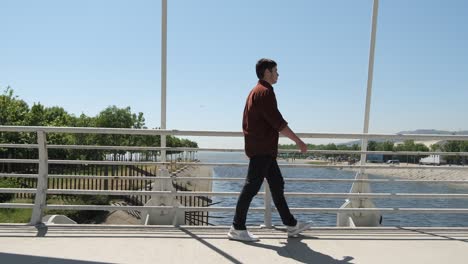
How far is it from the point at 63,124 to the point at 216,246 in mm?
51751

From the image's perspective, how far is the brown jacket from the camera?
13.5ft

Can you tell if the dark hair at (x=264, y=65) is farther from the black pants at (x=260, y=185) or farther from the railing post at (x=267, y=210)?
the railing post at (x=267, y=210)

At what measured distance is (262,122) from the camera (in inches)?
167

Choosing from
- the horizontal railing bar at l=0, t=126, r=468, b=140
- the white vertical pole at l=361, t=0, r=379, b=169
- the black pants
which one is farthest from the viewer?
the white vertical pole at l=361, t=0, r=379, b=169

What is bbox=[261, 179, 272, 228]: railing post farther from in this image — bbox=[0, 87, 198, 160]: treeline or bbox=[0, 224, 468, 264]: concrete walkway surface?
bbox=[0, 87, 198, 160]: treeline

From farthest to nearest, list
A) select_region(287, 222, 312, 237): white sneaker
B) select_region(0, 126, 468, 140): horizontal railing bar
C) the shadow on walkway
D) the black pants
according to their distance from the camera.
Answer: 1. select_region(0, 126, 468, 140): horizontal railing bar
2. select_region(287, 222, 312, 237): white sneaker
3. the black pants
4. the shadow on walkway

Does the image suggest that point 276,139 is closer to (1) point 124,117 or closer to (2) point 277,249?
(2) point 277,249

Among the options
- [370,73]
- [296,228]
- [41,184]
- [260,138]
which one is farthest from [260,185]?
[41,184]

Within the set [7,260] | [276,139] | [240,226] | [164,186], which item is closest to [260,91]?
[276,139]

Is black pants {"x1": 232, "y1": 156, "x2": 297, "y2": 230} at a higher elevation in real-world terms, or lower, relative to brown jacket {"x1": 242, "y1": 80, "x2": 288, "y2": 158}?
lower

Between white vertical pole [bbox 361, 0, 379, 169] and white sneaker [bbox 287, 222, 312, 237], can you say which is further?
white vertical pole [bbox 361, 0, 379, 169]

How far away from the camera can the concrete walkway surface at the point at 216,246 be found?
368 cm

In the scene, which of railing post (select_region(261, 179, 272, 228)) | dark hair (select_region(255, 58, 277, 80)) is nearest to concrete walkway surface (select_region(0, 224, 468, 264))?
railing post (select_region(261, 179, 272, 228))

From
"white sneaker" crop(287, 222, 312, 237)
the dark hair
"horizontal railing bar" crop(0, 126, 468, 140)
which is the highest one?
the dark hair
